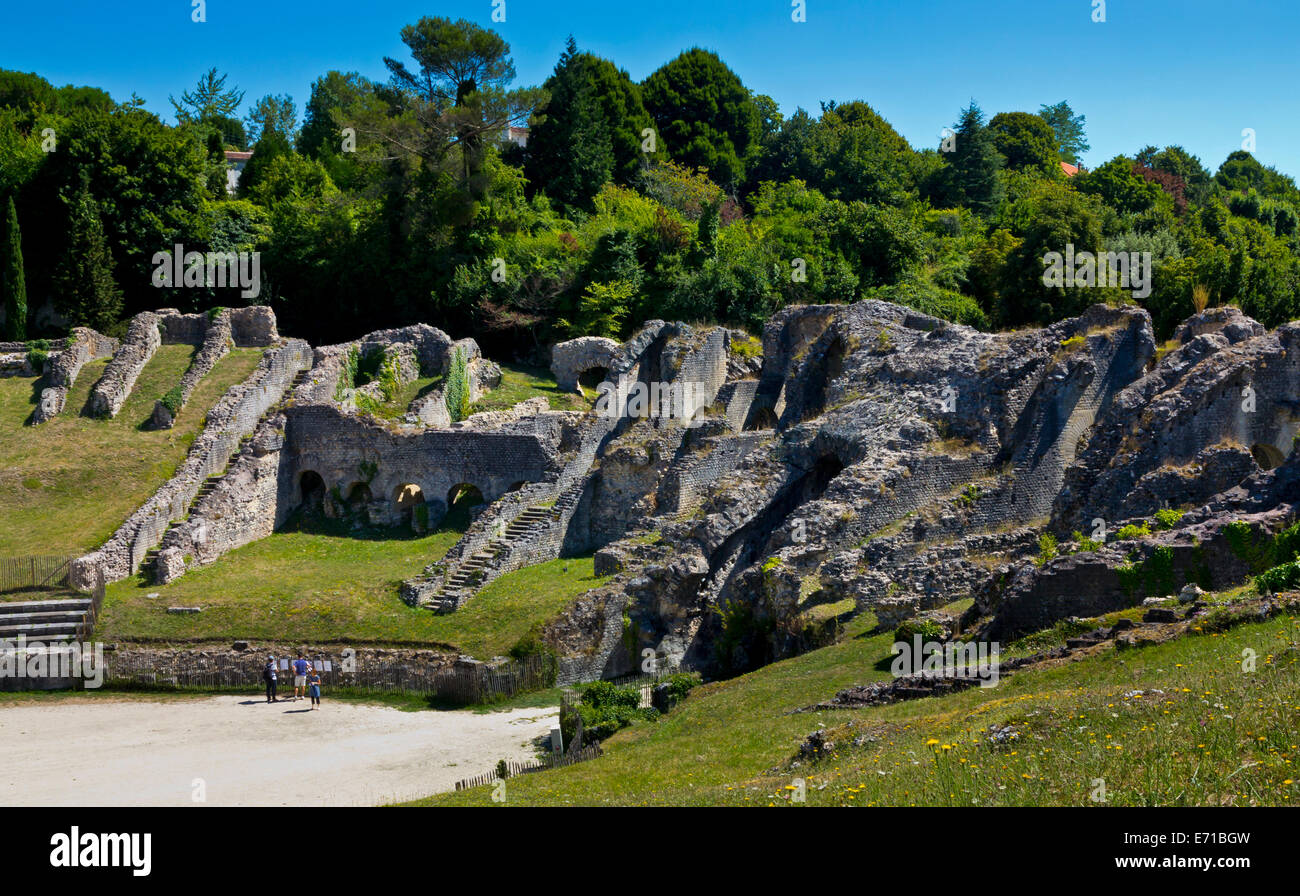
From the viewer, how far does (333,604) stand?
36.8m

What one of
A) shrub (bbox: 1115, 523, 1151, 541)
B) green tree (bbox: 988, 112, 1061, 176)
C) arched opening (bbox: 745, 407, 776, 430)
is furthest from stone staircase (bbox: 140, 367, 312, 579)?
green tree (bbox: 988, 112, 1061, 176)

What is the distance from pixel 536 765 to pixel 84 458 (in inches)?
1014

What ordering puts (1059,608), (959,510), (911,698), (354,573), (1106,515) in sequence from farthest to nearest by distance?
(354,573) → (959,510) → (1106,515) → (1059,608) → (911,698)

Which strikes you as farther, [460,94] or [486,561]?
[460,94]

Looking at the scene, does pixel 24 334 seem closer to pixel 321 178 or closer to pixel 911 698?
pixel 321 178

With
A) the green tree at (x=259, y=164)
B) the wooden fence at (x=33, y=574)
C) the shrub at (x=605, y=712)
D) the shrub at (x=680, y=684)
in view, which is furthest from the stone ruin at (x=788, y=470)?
the green tree at (x=259, y=164)

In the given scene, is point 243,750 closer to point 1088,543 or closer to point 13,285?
point 1088,543

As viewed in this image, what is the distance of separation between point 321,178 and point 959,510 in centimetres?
4781

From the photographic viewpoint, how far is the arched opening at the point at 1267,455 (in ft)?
105

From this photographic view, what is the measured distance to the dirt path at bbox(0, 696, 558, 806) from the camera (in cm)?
2494

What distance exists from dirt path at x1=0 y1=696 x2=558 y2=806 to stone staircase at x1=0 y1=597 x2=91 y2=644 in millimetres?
2783

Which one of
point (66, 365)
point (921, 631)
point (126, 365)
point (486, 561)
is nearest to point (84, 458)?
point (126, 365)

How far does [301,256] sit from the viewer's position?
6069 centimetres

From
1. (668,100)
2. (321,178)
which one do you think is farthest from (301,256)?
(668,100)
